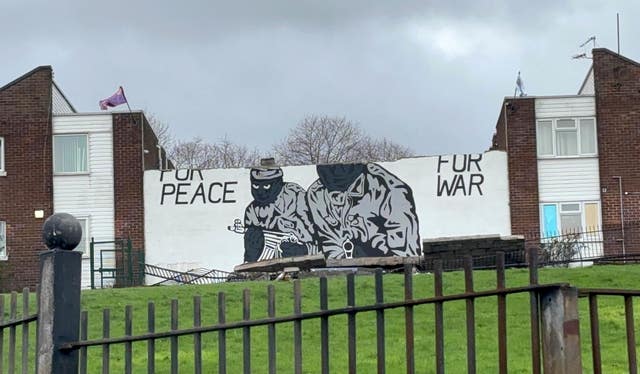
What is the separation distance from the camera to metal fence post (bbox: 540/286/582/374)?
3615 millimetres

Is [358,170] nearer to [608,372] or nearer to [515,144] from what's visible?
[515,144]

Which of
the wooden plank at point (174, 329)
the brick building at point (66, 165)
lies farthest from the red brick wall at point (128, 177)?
the wooden plank at point (174, 329)

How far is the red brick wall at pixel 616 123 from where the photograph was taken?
28844 millimetres

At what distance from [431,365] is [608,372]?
179 centimetres

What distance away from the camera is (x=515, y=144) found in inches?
1151

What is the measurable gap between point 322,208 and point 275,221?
1.67 metres

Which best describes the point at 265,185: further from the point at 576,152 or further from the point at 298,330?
the point at 298,330

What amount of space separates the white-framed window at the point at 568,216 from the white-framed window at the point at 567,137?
5.57 feet

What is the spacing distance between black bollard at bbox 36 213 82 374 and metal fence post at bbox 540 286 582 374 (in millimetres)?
2262

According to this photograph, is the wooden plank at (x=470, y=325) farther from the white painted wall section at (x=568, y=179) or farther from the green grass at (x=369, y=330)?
the white painted wall section at (x=568, y=179)

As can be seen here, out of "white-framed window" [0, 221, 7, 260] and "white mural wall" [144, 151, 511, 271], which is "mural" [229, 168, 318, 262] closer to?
"white mural wall" [144, 151, 511, 271]

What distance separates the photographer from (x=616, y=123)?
1145 inches

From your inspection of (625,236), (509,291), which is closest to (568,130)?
(625,236)

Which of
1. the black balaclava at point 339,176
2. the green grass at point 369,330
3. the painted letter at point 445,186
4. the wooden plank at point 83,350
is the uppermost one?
the black balaclava at point 339,176
